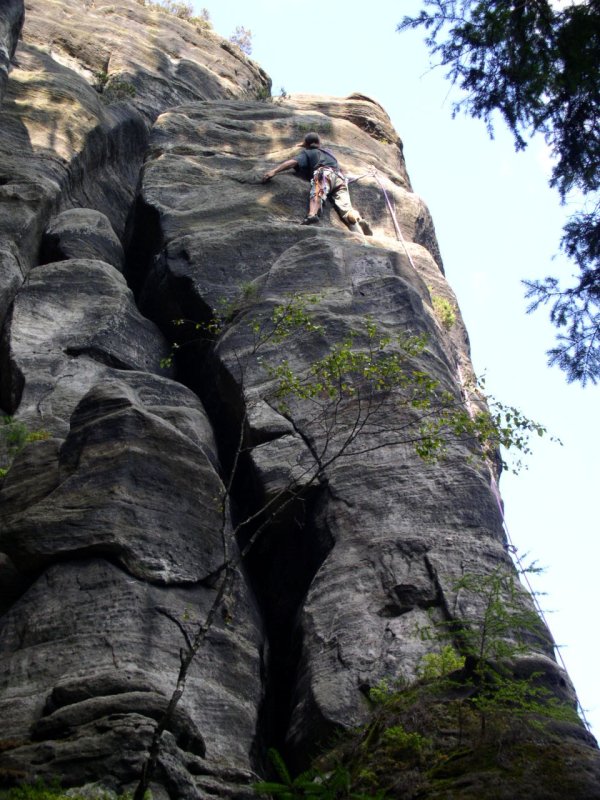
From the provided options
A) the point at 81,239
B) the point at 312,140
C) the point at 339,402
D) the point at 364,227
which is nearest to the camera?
the point at 339,402

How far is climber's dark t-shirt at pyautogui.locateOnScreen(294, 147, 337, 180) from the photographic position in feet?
70.5

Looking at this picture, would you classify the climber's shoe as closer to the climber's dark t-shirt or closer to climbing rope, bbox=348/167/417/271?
climbing rope, bbox=348/167/417/271

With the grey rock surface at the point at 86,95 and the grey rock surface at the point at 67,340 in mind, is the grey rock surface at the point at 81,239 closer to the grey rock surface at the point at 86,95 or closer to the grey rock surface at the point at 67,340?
the grey rock surface at the point at 86,95

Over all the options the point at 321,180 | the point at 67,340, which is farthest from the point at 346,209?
the point at 67,340

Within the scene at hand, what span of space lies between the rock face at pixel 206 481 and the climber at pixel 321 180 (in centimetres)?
27

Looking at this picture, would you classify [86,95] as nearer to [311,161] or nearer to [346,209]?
[311,161]

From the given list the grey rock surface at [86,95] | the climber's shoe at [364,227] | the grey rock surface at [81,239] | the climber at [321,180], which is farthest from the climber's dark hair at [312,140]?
the grey rock surface at [81,239]

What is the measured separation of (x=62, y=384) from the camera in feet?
50.4

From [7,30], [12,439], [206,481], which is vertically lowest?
[206,481]

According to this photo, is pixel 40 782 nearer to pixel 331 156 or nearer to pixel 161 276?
pixel 161 276

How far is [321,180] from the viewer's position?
68.5 ft

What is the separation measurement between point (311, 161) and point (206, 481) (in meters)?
10.6

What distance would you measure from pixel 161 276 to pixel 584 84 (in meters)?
9.15

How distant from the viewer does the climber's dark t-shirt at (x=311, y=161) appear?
70.5 ft
